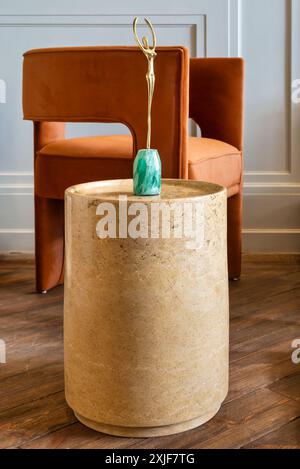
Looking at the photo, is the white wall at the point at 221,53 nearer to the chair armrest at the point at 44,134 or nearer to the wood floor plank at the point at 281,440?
the chair armrest at the point at 44,134

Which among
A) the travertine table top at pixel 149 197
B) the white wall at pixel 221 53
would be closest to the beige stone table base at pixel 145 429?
the travertine table top at pixel 149 197

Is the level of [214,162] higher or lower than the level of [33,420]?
higher

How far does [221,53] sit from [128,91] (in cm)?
95

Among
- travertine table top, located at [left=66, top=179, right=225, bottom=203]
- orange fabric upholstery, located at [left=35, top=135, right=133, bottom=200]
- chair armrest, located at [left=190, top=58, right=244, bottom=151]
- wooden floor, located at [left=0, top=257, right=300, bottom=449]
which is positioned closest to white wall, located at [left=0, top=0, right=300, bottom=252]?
chair armrest, located at [left=190, top=58, right=244, bottom=151]

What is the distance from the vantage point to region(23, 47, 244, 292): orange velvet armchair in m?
1.72

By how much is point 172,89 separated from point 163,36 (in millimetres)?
951

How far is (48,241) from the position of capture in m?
2.12

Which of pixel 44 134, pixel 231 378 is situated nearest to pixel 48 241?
pixel 44 134

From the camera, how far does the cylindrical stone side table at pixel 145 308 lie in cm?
116

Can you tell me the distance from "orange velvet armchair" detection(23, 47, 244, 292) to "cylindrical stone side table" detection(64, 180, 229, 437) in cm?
50

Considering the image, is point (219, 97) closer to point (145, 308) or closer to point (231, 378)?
point (231, 378)

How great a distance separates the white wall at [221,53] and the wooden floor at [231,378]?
459 millimetres
